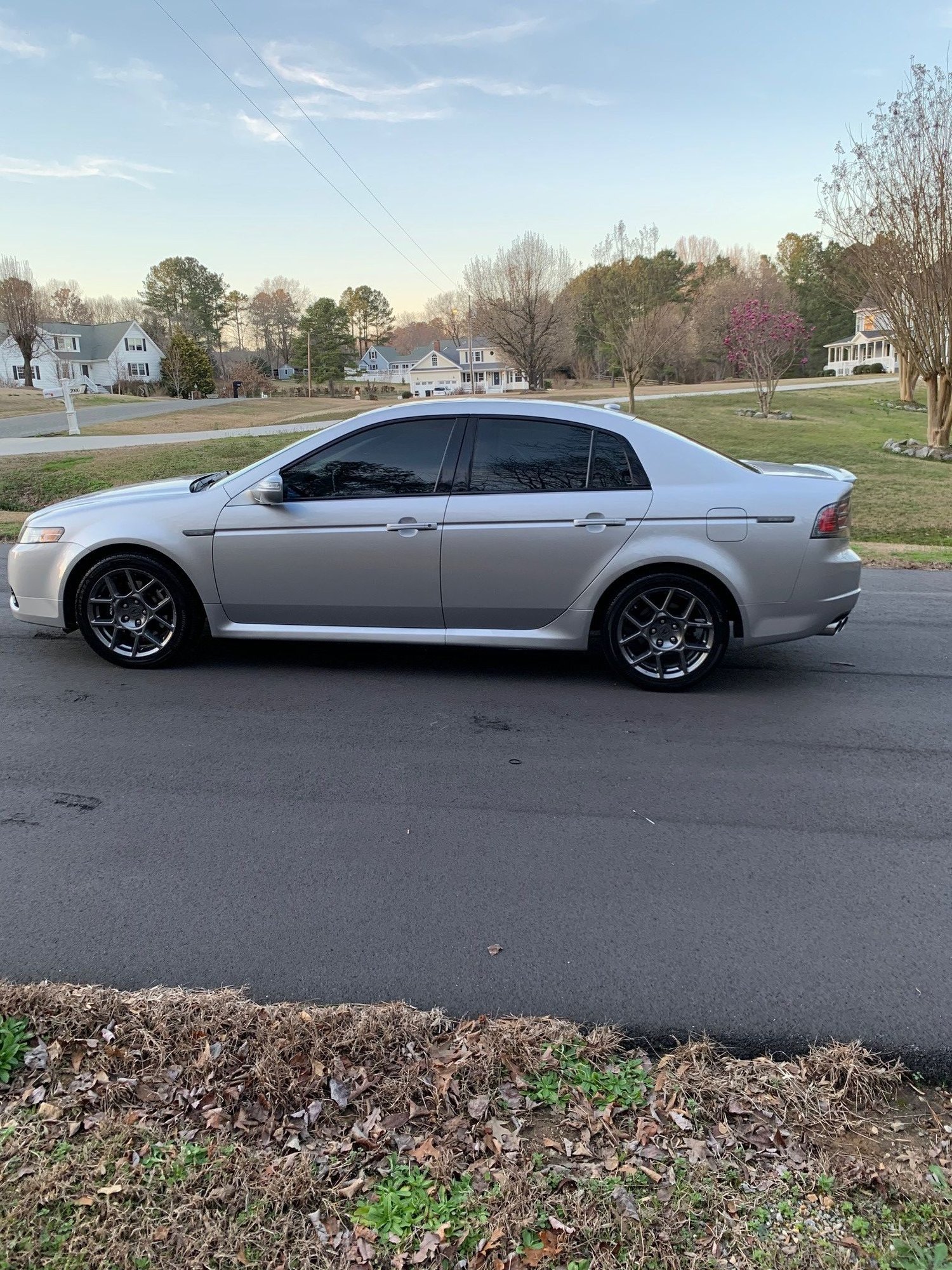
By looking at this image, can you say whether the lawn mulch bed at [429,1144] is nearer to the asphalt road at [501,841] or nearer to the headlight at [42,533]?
the asphalt road at [501,841]

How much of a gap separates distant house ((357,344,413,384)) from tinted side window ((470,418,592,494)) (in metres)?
103

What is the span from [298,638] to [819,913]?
366 centimetres

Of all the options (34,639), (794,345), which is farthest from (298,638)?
(794,345)

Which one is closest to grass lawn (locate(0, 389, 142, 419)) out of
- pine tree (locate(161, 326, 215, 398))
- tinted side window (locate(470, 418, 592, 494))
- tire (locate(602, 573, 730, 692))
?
pine tree (locate(161, 326, 215, 398))

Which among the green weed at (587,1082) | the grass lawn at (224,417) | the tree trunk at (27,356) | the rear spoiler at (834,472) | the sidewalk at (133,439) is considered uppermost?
the tree trunk at (27,356)

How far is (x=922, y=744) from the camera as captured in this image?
4.84 metres

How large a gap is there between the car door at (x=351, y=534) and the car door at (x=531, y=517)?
0.14 m

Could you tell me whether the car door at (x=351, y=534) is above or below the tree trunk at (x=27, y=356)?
below

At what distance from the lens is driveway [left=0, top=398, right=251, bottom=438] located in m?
32.3

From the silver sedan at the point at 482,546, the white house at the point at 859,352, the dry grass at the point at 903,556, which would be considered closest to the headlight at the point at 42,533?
the silver sedan at the point at 482,546

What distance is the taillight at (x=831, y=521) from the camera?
5.41 meters

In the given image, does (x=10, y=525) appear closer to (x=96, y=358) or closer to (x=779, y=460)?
(x=779, y=460)

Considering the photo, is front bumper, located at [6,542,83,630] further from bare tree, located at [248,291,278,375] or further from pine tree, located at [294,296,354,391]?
bare tree, located at [248,291,278,375]

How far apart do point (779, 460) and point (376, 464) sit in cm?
1836
